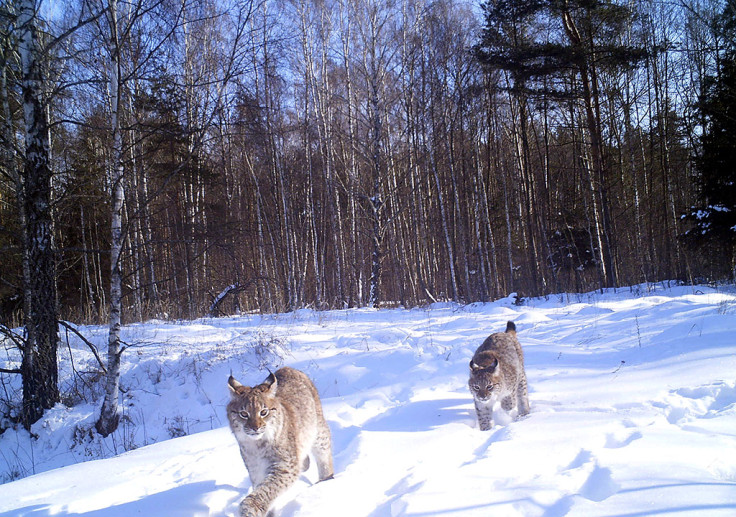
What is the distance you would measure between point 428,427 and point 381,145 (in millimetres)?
18552

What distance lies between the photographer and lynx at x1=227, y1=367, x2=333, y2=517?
3.04m

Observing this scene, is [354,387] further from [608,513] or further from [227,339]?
[608,513]

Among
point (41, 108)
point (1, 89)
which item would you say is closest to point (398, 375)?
point (41, 108)

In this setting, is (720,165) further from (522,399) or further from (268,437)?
(268,437)

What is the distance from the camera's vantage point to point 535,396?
5.62 meters

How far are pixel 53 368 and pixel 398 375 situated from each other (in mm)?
6171

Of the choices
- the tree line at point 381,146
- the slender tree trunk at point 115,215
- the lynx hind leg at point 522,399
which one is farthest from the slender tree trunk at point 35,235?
the lynx hind leg at point 522,399

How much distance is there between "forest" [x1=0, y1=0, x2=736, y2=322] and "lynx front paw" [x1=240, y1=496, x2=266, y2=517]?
190 inches

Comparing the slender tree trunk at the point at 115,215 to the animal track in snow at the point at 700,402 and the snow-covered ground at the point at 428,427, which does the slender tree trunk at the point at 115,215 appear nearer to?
the snow-covered ground at the point at 428,427

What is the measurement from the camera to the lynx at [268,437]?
3041 millimetres

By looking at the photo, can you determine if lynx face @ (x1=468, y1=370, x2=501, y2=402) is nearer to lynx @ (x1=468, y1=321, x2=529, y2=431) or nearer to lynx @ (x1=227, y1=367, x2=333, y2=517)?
lynx @ (x1=468, y1=321, x2=529, y2=431)

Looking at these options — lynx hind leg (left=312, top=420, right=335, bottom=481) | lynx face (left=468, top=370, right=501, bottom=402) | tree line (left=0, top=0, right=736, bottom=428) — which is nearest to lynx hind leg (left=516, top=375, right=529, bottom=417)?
lynx face (left=468, top=370, right=501, bottom=402)

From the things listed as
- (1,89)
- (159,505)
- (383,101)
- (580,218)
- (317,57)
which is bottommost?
(159,505)

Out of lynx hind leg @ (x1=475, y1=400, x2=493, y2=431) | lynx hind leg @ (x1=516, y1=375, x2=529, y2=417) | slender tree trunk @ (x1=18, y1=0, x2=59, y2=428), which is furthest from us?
slender tree trunk @ (x1=18, y1=0, x2=59, y2=428)
